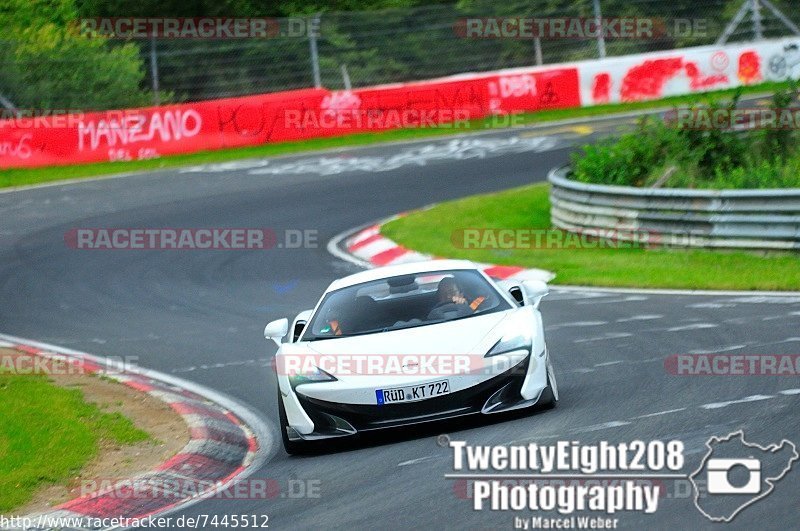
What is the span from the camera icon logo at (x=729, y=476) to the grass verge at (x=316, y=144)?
76.1ft

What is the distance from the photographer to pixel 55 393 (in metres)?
11.9

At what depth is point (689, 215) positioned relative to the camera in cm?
1781

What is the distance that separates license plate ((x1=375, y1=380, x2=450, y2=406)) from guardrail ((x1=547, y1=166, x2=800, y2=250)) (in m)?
8.67

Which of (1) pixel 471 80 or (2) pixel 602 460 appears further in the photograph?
(1) pixel 471 80

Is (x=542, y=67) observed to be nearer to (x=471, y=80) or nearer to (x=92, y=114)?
(x=471, y=80)

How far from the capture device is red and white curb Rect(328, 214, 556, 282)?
706 inches

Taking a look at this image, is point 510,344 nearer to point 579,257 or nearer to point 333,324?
point 333,324

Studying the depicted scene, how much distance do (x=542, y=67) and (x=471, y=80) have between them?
2.48 metres

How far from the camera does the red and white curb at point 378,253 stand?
1792 cm

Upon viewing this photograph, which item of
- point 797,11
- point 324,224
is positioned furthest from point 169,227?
point 797,11

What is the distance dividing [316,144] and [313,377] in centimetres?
2271

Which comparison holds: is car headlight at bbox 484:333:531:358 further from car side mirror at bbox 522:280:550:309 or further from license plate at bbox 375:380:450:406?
car side mirror at bbox 522:280:550:309

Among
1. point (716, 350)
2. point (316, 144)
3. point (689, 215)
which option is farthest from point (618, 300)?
point (316, 144)

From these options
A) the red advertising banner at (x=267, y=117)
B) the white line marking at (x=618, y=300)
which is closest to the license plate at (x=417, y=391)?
the white line marking at (x=618, y=300)
